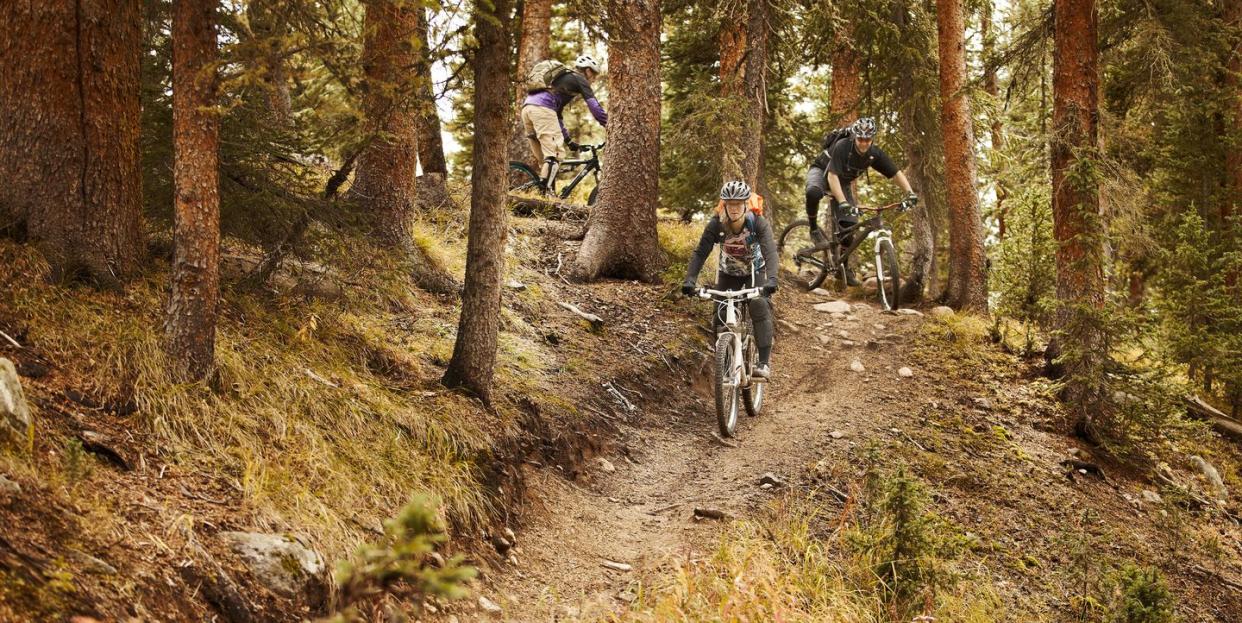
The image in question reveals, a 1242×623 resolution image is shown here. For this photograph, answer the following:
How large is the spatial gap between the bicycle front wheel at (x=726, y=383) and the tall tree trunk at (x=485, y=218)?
277 centimetres

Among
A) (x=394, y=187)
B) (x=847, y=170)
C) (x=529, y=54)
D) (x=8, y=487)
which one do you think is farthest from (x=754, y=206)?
(x=529, y=54)

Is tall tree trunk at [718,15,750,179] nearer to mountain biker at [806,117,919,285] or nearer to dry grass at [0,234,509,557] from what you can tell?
mountain biker at [806,117,919,285]

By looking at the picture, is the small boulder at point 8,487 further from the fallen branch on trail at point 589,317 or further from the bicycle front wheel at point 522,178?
the bicycle front wheel at point 522,178

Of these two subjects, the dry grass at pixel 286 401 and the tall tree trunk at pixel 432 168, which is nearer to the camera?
the dry grass at pixel 286 401

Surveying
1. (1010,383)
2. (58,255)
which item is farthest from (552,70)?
(58,255)

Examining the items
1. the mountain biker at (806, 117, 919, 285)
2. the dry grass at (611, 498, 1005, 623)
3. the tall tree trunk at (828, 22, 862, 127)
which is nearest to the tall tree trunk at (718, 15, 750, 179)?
the mountain biker at (806, 117, 919, 285)

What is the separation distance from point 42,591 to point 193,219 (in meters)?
2.65

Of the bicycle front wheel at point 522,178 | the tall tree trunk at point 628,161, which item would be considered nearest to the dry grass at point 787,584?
the tall tree trunk at point 628,161

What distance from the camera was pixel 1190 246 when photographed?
1358 centimetres

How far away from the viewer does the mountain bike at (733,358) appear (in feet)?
30.6

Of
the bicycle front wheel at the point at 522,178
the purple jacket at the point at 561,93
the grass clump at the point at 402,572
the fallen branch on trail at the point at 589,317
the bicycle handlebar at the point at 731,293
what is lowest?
the grass clump at the point at 402,572

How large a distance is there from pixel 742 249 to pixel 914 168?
7761 millimetres

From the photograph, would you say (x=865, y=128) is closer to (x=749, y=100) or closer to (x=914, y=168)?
(x=749, y=100)

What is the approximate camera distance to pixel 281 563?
466 centimetres
